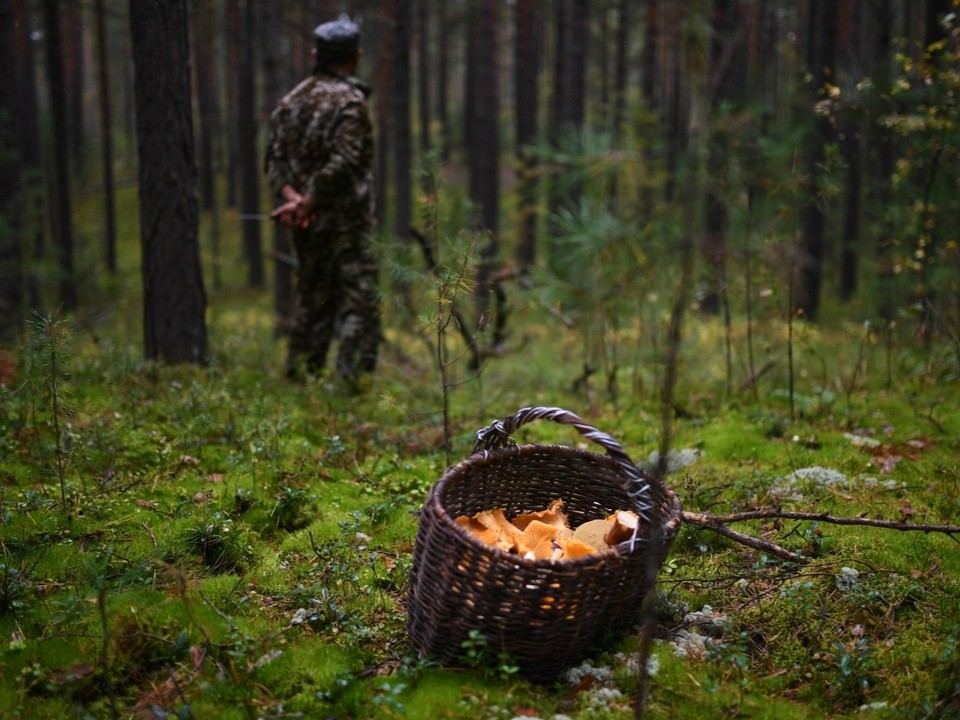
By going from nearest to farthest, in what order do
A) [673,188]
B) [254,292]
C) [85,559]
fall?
[85,559] → [254,292] → [673,188]

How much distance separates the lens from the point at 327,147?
645 centimetres

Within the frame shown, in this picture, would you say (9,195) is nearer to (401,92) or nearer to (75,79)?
(401,92)

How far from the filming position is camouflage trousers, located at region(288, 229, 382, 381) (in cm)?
668

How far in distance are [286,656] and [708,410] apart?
4160 mm

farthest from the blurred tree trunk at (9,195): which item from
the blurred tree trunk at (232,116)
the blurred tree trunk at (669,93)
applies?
the blurred tree trunk at (669,93)

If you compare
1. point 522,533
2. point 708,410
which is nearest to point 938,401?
point 708,410

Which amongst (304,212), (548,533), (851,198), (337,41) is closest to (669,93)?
(851,198)

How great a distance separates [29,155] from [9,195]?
6.02 metres

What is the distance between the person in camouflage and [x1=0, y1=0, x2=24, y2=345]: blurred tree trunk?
704cm

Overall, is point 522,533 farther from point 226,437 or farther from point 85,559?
point 226,437

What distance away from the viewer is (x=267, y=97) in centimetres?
1242

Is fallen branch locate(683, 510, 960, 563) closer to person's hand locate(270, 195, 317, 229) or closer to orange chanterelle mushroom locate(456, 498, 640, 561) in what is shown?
orange chanterelle mushroom locate(456, 498, 640, 561)

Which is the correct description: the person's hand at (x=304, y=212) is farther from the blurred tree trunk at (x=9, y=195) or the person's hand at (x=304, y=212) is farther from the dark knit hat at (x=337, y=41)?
Answer: the blurred tree trunk at (x=9, y=195)

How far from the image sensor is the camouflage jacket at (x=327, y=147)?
6.36 meters
